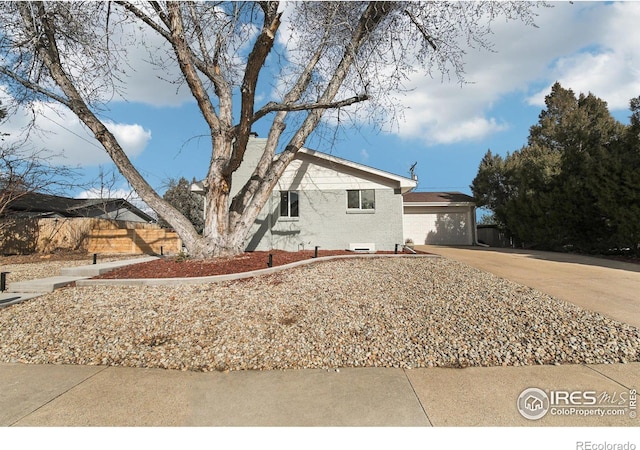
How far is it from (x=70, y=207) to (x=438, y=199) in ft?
87.2

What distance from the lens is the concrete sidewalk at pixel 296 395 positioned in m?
2.17

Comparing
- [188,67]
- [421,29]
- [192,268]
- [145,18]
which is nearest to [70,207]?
[145,18]

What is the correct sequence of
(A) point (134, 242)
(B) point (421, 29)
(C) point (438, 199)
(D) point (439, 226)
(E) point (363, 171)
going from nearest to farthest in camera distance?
(B) point (421, 29), (E) point (363, 171), (A) point (134, 242), (D) point (439, 226), (C) point (438, 199)

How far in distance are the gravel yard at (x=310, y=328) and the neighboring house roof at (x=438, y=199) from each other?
12818 millimetres

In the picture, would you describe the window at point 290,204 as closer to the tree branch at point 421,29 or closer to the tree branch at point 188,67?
the tree branch at point 188,67

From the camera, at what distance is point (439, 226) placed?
707 inches

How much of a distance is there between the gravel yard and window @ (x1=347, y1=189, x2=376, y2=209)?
627cm

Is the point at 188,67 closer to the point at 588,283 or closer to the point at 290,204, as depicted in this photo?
the point at 290,204

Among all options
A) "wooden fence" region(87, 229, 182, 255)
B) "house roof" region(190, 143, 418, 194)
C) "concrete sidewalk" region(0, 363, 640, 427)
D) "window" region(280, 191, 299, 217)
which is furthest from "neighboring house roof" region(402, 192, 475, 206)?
"concrete sidewalk" region(0, 363, 640, 427)

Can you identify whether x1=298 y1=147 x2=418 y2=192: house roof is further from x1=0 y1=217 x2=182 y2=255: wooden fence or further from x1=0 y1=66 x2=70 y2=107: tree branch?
x1=0 y1=217 x2=182 y2=255: wooden fence

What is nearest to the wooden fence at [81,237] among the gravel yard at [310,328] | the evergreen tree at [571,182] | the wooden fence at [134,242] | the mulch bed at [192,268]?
the wooden fence at [134,242]

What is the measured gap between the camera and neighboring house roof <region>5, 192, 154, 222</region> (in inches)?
721

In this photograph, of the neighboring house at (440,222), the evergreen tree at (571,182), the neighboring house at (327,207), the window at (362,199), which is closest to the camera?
the evergreen tree at (571,182)

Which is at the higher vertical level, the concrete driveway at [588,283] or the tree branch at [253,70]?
the tree branch at [253,70]
